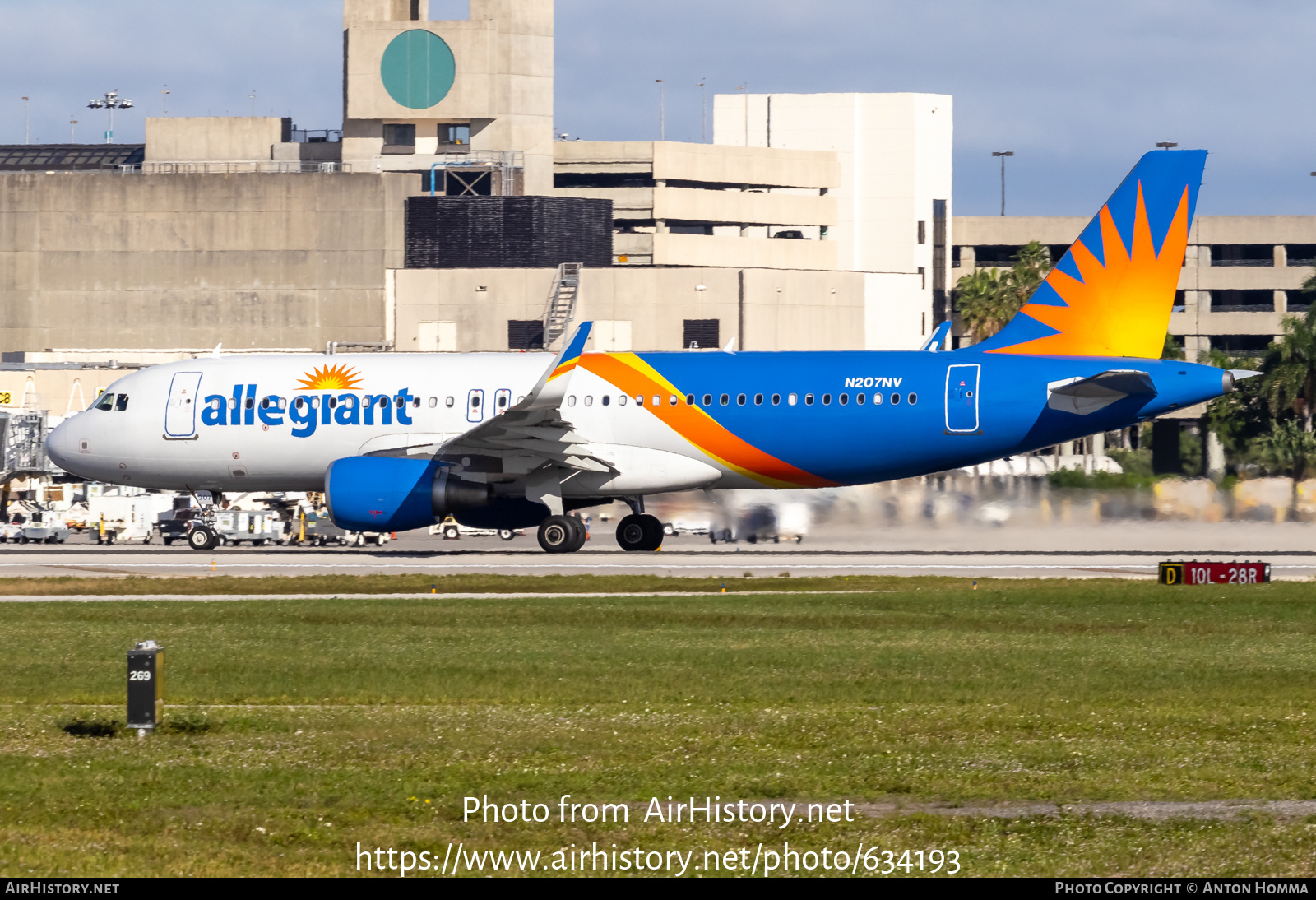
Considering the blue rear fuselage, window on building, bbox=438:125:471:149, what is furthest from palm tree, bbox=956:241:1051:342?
the blue rear fuselage

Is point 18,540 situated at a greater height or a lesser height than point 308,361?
lesser

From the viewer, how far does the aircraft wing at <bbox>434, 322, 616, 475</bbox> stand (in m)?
36.2

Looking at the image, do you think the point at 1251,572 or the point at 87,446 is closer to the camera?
the point at 1251,572

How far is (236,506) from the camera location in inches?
2351

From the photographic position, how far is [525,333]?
92812 mm

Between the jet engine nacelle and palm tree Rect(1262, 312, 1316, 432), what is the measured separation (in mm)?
62668

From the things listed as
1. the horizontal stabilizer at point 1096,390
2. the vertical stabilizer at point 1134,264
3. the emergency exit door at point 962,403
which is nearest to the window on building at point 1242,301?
the vertical stabilizer at point 1134,264

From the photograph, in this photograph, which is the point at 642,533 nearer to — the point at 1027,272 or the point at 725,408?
the point at 725,408

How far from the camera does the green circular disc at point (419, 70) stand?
104000 millimetres

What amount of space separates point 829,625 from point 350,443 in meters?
17.7

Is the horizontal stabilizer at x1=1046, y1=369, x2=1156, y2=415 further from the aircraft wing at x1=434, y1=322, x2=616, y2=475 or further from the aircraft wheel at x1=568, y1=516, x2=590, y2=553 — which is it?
the aircraft wheel at x1=568, y1=516, x2=590, y2=553

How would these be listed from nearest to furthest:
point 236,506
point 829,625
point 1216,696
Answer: point 1216,696 < point 829,625 < point 236,506
